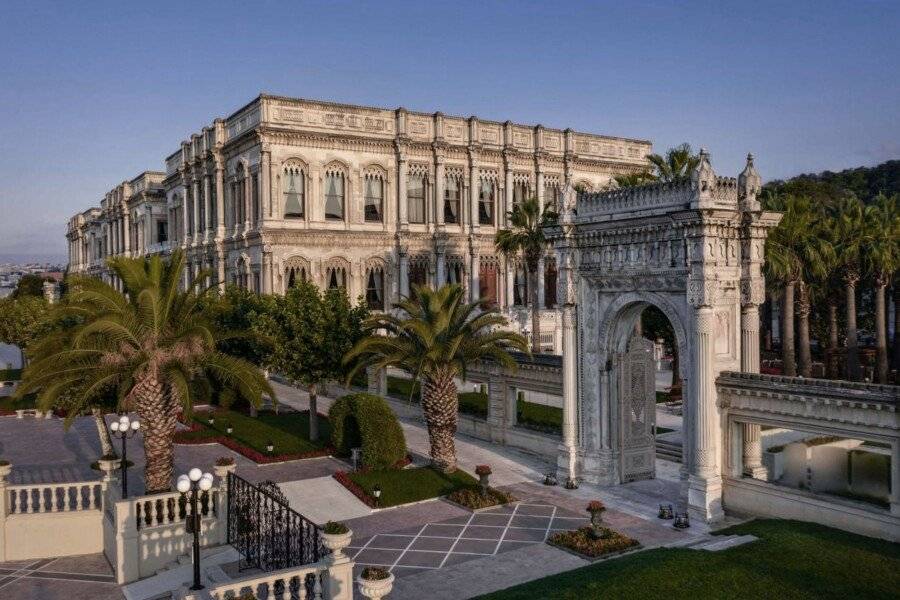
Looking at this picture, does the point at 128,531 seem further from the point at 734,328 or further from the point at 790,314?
the point at 790,314

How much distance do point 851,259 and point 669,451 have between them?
18100mm

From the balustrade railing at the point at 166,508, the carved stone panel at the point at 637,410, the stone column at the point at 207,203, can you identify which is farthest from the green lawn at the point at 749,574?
the stone column at the point at 207,203

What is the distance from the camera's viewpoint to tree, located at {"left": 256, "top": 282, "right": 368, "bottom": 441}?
27000 millimetres

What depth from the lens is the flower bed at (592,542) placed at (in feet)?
52.3

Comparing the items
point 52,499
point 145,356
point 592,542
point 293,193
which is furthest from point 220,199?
point 592,542

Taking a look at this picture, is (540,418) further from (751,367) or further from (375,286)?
(375,286)

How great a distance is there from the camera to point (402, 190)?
4572 cm

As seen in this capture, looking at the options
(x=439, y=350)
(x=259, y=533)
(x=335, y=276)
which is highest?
(x=335, y=276)

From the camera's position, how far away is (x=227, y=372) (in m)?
18.2

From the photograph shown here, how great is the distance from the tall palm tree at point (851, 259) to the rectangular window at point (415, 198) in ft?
76.5

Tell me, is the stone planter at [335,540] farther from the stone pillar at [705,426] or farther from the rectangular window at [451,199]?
the rectangular window at [451,199]

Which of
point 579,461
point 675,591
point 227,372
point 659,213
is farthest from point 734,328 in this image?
point 227,372

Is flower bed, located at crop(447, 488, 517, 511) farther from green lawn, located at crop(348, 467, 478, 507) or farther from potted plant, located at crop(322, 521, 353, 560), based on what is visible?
potted plant, located at crop(322, 521, 353, 560)

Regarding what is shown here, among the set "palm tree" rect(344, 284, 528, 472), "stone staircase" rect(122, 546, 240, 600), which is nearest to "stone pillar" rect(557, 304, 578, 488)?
"palm tree" rect(344, 284, 528, 472)
